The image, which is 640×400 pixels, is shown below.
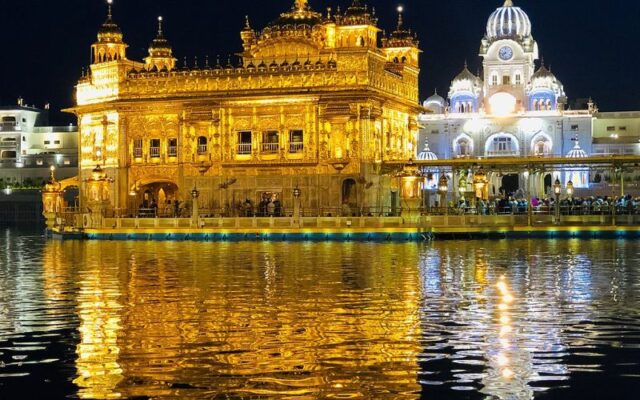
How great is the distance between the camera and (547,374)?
14.0m

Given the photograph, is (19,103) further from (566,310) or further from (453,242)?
(566,310)

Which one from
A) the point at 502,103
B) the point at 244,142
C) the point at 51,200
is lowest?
the point at 51,200

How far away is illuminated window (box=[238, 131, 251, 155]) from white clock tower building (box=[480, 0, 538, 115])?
1688 inches

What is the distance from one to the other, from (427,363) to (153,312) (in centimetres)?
727

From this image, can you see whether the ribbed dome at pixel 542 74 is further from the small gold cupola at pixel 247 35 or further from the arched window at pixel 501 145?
the small gold cupola at pixel 247 35

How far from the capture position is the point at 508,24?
100688 mm

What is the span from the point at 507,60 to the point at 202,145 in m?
46.8

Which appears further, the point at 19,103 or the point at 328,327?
the point at 19,103

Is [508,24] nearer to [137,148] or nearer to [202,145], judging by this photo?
[202,145]

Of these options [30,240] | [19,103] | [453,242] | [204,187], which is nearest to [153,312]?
[453,242]

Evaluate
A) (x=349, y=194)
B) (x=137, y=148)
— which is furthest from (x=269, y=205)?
(x=137, y=148)

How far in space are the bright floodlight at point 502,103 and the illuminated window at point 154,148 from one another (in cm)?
4317

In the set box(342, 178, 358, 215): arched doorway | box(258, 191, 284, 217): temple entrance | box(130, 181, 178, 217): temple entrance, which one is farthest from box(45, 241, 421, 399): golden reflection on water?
box(130, 181, 178, 217): temple entrance

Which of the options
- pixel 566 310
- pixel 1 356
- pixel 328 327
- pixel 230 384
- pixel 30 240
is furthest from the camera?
pixel 30 240
